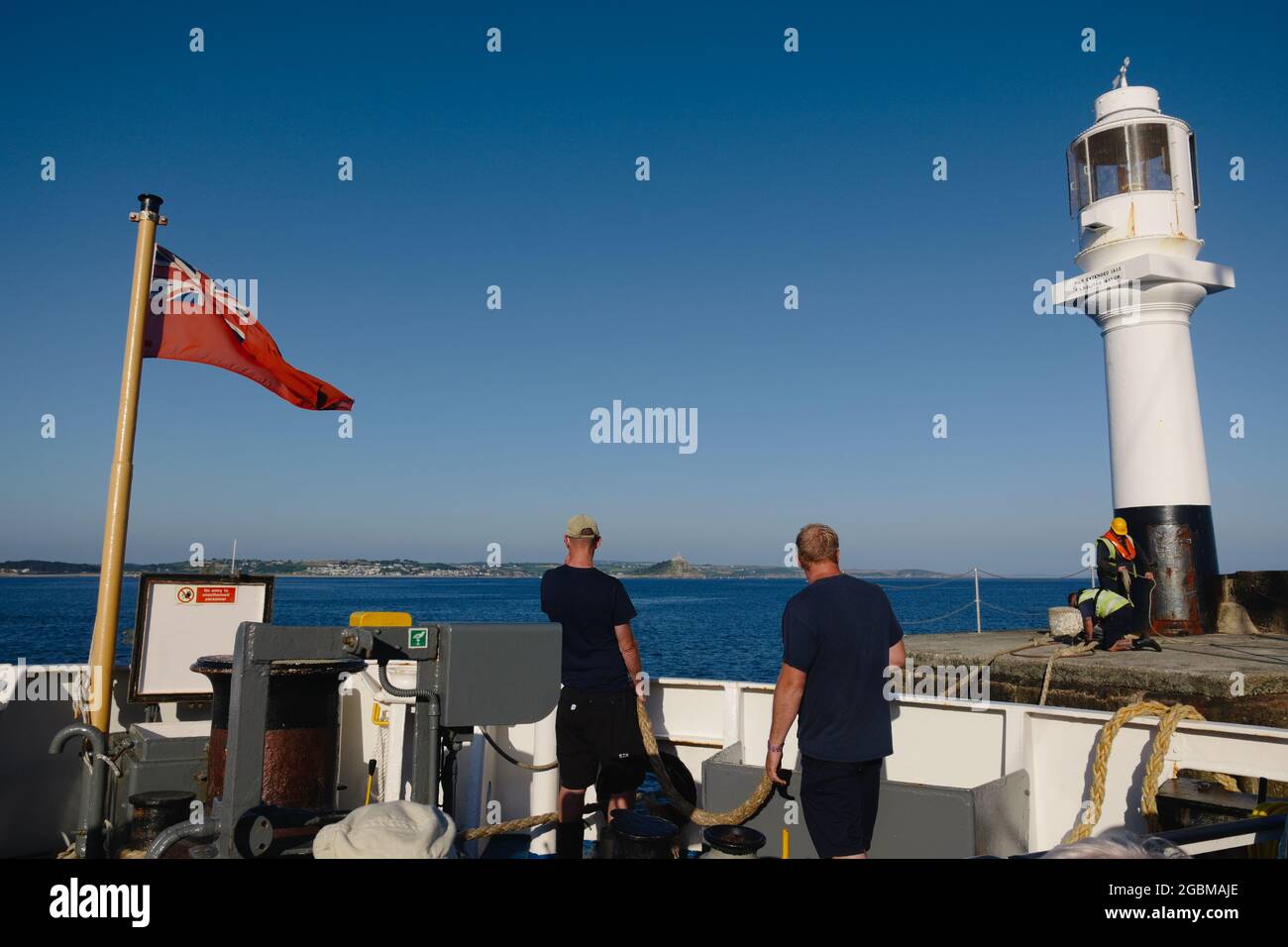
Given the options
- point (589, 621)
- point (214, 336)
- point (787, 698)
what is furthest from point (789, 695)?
point (214, 336)

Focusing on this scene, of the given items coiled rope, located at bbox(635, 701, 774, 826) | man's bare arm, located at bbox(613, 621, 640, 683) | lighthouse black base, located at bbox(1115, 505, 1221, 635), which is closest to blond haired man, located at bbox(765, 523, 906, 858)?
coiled rope, located at bbox(635, 701, 774, 826)

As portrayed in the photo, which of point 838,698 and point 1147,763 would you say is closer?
point 838,698

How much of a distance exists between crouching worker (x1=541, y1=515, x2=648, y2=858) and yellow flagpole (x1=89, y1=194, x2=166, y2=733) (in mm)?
2796

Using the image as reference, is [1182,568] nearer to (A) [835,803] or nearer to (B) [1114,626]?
(B) [1114,626]

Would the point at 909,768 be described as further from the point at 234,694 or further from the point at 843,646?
the point at 234,694

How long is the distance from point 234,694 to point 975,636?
13092 mm

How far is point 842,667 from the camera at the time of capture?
4.08 meters

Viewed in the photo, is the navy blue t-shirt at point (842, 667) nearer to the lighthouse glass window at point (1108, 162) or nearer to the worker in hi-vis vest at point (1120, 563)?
the worker in hi-vis vest at point (1120, 563)

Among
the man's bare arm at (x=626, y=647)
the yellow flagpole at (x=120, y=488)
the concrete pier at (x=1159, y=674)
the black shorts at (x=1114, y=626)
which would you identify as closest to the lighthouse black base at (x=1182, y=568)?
the concrete pier at (x=1159, y=674)

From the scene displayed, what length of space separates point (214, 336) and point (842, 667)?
19.2 ft

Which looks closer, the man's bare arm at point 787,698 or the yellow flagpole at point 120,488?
the man's bare arm at point 787,698

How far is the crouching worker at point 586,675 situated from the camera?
16.8 feet

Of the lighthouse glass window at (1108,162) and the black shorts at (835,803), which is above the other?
the lighthouse glass window at (1108,162)

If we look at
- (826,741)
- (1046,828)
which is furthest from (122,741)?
(1046,828)
